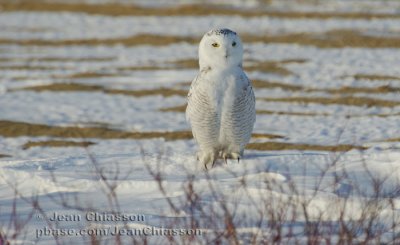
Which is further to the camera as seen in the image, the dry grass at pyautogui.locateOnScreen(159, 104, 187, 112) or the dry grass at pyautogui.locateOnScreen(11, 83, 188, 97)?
the dry grass at pyautogui.locateOnScreen(11, 83, 188, 97)

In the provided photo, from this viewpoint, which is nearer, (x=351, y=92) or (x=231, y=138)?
(x=231, y=138)

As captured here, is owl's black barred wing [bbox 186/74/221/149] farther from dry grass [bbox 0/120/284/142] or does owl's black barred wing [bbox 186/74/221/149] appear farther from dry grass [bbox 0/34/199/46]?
dry grass [bbox 0/34/199/46]

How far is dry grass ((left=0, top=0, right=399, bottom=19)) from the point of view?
22.1 m

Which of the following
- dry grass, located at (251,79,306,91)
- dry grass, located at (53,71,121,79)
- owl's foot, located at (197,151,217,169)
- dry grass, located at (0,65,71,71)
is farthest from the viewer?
dry grass, located at (0,65,71,71)

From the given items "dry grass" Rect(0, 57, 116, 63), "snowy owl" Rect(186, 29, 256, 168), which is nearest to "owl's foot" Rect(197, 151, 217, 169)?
"snowy owl" Rect(186, 29, 256, 168)

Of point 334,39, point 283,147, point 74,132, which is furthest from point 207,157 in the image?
point 334,39

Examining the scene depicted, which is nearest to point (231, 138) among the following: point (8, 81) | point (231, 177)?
point (231, 177)

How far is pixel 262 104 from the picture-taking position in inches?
474

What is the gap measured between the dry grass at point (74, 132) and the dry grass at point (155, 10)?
477 inches

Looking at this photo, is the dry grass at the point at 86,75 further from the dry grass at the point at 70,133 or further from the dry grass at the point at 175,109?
the dry grass at the point at 70,133

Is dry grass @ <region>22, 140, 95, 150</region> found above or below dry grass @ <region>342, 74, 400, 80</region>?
below

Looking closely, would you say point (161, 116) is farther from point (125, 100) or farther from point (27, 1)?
point (27, 1)

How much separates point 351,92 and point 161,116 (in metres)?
2.93

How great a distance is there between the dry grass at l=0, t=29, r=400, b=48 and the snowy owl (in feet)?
35.9
